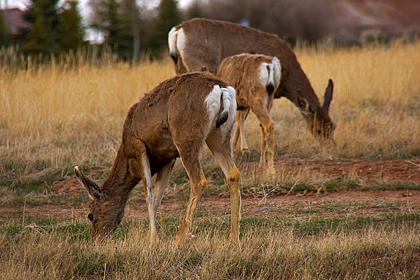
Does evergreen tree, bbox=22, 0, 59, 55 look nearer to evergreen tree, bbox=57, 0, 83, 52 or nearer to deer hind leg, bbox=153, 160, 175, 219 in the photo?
evergreen tree, bbox=57, 0, 83, 52

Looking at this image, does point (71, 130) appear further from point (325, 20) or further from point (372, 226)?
point (325, 20)

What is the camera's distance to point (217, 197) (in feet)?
24.6

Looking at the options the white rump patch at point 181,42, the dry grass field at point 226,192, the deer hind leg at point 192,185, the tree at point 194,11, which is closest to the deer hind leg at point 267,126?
the dry grass field at point 226,192

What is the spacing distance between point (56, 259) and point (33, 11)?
21689mm

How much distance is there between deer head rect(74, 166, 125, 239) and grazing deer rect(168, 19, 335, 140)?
4612mm

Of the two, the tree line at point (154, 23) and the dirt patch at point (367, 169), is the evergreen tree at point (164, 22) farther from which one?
the dirt patch at point (367, 169)

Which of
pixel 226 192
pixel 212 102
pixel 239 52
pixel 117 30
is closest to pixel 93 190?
pixel 212 102

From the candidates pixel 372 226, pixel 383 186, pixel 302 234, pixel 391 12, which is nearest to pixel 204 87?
pixel 302 234

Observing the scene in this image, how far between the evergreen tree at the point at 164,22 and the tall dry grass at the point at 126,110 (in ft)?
30.9

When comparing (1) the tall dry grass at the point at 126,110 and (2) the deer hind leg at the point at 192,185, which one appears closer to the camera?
(2) the deer hind leg at the point at 192,185

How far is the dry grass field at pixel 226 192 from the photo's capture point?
14.5 ft

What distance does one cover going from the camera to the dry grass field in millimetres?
4422

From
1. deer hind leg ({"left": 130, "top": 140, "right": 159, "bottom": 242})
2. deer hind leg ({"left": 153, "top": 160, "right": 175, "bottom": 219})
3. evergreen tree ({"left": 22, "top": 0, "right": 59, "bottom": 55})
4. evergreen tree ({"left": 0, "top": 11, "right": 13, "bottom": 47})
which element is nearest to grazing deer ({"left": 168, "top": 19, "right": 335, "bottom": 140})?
deer hind leg ({"left": 153, "top": 160, "right": 175, "bottom": 219})

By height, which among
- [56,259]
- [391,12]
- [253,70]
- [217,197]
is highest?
[391,12]
